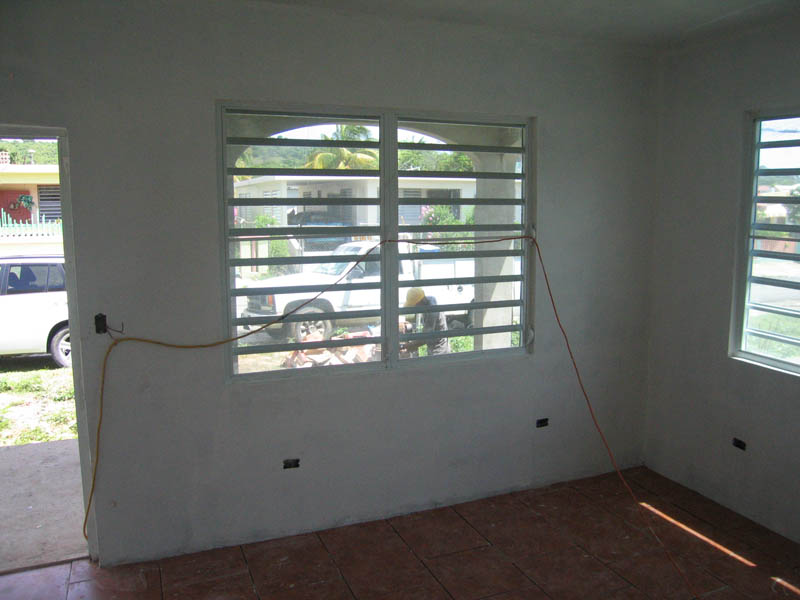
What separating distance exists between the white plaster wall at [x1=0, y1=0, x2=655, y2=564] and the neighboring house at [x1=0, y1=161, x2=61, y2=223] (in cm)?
442

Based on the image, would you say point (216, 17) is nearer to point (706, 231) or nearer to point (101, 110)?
point (101, 110)

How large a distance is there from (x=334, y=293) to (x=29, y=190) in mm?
5865

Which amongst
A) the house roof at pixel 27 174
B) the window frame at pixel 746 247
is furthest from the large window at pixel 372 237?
the house roof at pixel 27 174

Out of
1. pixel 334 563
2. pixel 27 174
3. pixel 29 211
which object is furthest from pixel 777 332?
pixel 29 211

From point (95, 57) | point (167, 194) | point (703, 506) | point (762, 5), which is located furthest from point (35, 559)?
point (762, 5)

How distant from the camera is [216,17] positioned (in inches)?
114

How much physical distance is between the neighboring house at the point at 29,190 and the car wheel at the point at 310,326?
4698 millimetres

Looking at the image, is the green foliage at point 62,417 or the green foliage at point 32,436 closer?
the green foliage at point 32,436

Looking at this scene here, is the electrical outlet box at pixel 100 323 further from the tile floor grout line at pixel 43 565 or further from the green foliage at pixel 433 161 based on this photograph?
the green foliage at pixel 433 161

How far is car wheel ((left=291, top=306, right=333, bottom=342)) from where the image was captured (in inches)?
127

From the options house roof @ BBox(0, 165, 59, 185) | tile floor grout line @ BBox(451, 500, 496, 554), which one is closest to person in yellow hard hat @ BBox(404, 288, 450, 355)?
tile floor grout line @ BBox(451, 500, 496, 554)

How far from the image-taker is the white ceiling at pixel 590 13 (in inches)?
116

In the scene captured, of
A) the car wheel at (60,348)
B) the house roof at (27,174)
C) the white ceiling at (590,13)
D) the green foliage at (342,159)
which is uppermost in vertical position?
the white ceiling at (590,13)

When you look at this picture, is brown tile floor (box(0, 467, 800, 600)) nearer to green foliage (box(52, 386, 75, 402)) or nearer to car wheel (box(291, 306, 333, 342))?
car wheel (box(291, 306, 333, 342))
